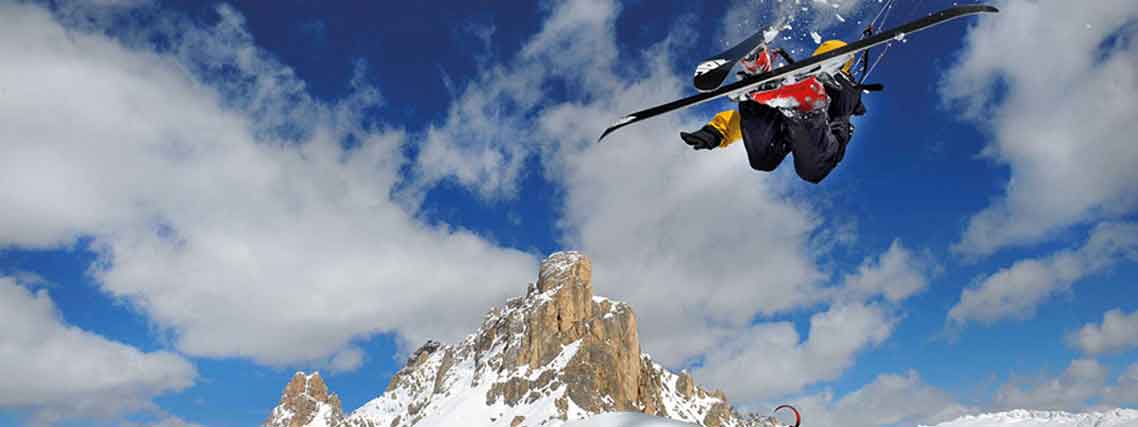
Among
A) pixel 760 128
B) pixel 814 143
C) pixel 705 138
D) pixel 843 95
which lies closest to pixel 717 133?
pixel 705 138

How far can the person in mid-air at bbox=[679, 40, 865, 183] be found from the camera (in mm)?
10039

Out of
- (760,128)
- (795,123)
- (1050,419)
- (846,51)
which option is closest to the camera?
(846,51)

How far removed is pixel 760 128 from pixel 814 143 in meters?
0.82

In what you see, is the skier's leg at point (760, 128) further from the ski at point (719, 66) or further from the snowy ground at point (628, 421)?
the snowy ground at point (628, 421)

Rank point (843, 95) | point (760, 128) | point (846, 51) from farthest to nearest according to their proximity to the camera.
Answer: point (843, 95)
point (760, 128)
point (846, 51)

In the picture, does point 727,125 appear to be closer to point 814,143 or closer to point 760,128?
point 760,128

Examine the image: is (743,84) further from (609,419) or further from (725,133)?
(609,419)

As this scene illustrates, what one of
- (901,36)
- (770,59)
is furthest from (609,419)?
(901,36)

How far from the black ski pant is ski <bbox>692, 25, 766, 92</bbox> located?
39.1 inches

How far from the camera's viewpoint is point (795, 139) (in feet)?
33.7

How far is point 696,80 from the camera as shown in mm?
9594

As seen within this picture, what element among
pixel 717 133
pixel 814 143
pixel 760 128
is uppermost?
pixel 717 133

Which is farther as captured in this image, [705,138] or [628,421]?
[705,138]

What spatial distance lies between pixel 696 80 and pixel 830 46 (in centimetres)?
215
